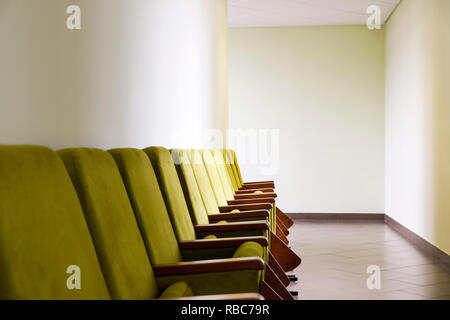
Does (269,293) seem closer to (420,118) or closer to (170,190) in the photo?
(170,190)

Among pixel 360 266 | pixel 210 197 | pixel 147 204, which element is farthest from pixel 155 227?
pixel 360 266

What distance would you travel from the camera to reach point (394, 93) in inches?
320

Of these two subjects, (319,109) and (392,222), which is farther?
(319,109)

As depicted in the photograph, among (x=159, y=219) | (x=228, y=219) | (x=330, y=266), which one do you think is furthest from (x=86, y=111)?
(x=330, y=266)

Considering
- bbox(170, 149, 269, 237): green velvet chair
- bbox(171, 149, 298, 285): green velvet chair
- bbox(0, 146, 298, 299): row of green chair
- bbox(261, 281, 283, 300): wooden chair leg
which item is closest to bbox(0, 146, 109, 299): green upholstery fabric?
bbox(0, 146, 298, 299): row of green chair

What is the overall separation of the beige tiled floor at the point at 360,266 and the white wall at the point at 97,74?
5.50 feet

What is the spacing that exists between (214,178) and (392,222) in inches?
209

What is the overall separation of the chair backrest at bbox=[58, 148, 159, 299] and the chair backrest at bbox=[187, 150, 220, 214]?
1343 millimetres

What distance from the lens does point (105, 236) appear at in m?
1.35

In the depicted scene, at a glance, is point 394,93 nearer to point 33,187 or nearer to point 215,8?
point 215,8

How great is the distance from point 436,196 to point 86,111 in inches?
180

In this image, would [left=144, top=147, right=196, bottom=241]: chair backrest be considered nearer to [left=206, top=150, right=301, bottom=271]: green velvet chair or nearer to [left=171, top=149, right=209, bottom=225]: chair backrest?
[left=171, top=149, right=209, bottom=225]: chair backrest

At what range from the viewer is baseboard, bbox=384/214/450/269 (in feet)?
17.2

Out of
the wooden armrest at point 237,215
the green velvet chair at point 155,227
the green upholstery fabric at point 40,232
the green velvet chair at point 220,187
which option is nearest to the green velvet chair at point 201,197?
the wooden armrest at point 237,215
